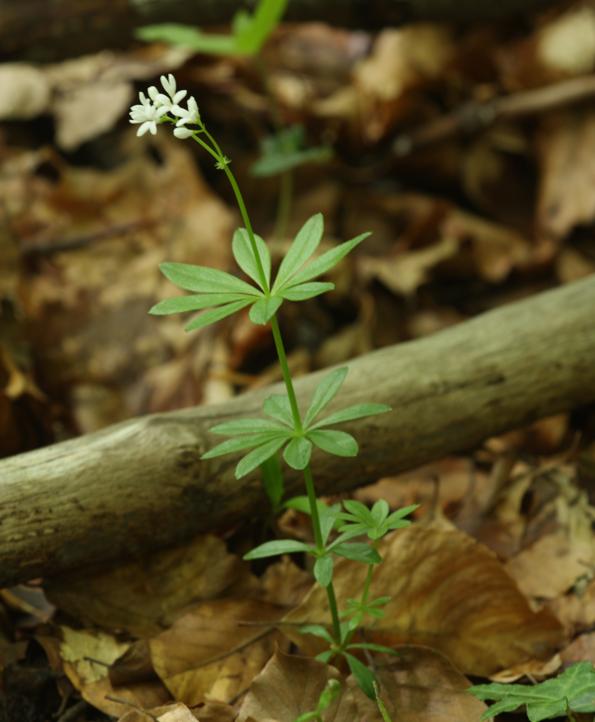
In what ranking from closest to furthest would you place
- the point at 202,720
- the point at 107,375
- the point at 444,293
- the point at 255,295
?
the point at 255,295 → the point at 202,720 → the point at 107,375 → the point at 444,293

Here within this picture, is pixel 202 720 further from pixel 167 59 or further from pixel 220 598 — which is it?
pixel 167 59

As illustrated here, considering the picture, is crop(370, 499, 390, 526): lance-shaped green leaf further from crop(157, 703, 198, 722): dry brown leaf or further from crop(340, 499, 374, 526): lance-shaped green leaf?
crop(157, 703, 198, 722): dry brown leaf

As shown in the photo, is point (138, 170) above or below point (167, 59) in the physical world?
below

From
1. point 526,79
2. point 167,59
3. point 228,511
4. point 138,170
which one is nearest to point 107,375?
point 138,170

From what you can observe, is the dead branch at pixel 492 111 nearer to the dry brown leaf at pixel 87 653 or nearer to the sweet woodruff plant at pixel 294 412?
the sweet woodruff plant at pixel 294 412

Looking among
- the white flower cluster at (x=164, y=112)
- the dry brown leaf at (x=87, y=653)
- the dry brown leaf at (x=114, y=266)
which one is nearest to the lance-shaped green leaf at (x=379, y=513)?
the dry brown leaf at (x=87, y=653)

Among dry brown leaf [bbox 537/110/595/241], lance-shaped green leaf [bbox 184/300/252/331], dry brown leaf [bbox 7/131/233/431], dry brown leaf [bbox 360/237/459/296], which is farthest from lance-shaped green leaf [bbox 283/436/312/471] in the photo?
dry brown leaf [bbox 537/110/595/241]
